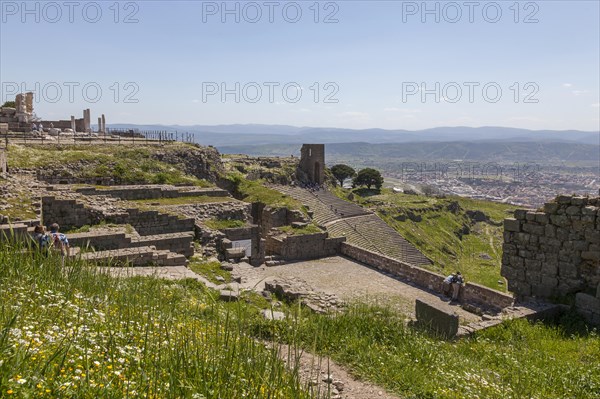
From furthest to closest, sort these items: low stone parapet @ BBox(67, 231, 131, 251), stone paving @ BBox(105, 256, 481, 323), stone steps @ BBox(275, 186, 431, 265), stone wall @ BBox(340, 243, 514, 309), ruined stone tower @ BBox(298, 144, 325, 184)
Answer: ruined stone tower @ BBox(298, 144, 325, 184) → stone steps @ BBox(275, 186, 431, 265) → low stone parapet @ BBox(67, 231, 131, 251) → stone wall @ BBox(340, 243, 514, 309) → stone paving @ BBox(105, 256, 481, 323)

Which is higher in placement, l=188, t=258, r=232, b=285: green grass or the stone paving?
l=188, t=258, r=232, b=285: green grass

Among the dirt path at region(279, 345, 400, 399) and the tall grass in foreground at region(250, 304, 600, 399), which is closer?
the dirt path at region(279, 345, 400, 399)

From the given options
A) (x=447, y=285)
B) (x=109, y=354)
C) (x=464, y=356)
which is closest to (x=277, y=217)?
(x=447, y=285)

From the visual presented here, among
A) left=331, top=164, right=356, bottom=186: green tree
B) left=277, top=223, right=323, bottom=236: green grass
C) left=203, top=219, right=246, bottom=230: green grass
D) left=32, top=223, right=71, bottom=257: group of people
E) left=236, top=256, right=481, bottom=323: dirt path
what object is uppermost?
left=331, top=164, right=356, bottom=186: green tree

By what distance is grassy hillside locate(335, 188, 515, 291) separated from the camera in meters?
48.4

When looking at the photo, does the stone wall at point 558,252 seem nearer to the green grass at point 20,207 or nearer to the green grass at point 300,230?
the green grass at point 300,230

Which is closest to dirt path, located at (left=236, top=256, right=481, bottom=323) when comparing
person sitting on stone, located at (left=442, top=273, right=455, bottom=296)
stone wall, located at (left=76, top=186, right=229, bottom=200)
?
person sitting on stone, located at (left=442, top=273, right=455, bottom=296)

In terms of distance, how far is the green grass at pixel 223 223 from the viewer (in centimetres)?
1873

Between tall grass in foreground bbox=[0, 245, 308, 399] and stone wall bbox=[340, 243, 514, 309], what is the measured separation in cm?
981

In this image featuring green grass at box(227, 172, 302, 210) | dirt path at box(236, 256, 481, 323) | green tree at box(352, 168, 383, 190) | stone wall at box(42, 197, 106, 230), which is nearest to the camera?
dirt path at box(236, 256, 481, 323)

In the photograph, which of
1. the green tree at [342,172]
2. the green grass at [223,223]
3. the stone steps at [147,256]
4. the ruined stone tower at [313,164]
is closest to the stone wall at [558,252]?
the stone steps at [147,256]

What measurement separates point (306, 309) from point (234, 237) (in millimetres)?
8993

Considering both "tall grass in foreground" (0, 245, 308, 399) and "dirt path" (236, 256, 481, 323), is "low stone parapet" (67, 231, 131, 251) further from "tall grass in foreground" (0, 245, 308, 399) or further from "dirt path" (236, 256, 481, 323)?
"tall grass in foreground" (0, 245, 308, 399)

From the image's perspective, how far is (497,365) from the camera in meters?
7.31
